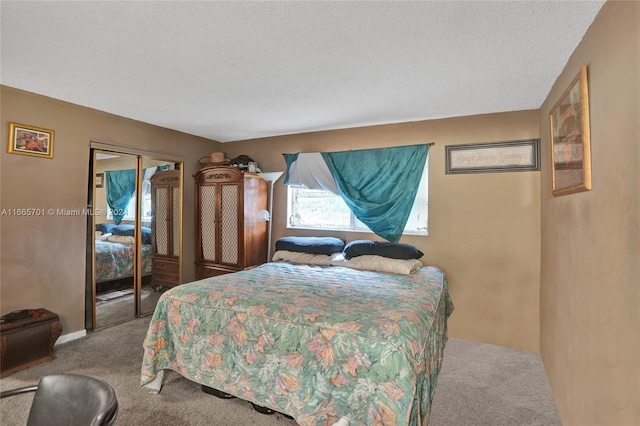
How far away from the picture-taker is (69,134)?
317cm

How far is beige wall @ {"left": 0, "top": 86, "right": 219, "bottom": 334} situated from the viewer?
277 centimetres

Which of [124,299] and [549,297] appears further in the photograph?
[124,299]

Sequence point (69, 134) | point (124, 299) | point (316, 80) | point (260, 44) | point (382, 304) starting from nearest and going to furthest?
point (260, 44) < point (382, 304) < point (316, 80) < point (69, 134) < point (124, 299)

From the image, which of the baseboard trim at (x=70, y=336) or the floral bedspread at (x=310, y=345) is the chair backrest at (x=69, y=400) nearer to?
the floral bedspread at (x=310, y=345)

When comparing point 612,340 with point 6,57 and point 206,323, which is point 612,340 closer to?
point 206,323

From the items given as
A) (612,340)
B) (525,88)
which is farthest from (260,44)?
(612,340)

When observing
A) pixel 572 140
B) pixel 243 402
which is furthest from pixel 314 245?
pixel 572 140

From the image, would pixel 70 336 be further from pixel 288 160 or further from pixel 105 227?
pixel 288 160

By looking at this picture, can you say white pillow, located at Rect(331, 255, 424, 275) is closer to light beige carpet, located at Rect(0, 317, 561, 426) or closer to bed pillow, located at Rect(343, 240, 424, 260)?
bed pillow, located at Rect(343, 240, 424, 260)

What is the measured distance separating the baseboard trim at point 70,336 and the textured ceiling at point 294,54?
235cm

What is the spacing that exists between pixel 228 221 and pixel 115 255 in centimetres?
134

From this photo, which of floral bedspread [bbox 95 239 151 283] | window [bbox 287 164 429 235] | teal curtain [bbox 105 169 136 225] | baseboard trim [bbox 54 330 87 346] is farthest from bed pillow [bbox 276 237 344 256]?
baseboard trim [bbox 54 330 87 346]

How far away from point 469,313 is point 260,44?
126 inches

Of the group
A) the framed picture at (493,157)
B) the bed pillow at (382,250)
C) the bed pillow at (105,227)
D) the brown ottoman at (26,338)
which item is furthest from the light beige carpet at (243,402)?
the framed picture at (493,157)
